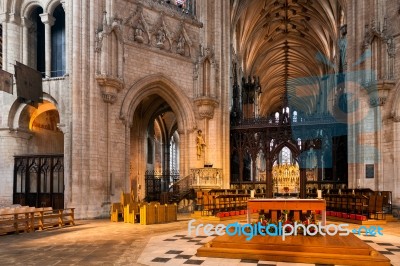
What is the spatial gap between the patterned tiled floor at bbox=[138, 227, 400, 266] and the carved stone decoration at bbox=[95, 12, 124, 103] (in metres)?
9.17

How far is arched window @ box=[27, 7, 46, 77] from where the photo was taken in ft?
72.6

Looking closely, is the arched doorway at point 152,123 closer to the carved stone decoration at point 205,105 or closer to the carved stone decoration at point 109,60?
the carved stone decoration at point 205,105

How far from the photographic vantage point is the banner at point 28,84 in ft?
62.0

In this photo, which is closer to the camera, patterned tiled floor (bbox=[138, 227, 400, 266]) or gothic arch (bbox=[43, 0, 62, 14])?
patterned tiled floor (bbox=[138, 227, 400, 266])

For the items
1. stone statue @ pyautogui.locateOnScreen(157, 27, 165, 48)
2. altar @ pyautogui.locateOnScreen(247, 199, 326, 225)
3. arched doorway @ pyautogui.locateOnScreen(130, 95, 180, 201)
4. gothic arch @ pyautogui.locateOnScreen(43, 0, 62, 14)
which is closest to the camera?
altar @ pyautogui.locateOnScreen(247, 199, 326, 225)

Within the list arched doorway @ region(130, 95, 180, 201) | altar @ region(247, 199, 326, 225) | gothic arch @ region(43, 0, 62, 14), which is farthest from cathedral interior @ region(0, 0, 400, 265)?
altar @ region(247, 199, 326, 225)

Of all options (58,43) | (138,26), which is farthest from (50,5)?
(138,26)

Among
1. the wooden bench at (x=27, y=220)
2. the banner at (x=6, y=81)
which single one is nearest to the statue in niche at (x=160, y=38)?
the banner at (x=6, y=81)

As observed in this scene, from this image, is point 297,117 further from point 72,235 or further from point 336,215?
point 72,235

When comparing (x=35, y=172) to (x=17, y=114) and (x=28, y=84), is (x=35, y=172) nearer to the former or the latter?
(x=17, y=114)

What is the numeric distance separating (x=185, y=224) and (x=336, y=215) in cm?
735

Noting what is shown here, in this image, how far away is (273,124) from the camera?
25719 mm

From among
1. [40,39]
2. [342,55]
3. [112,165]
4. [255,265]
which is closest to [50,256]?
[255,265]

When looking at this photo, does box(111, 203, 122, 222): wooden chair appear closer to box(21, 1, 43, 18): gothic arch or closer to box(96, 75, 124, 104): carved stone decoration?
box(96, 75, 124, 104): carved stone decoration
